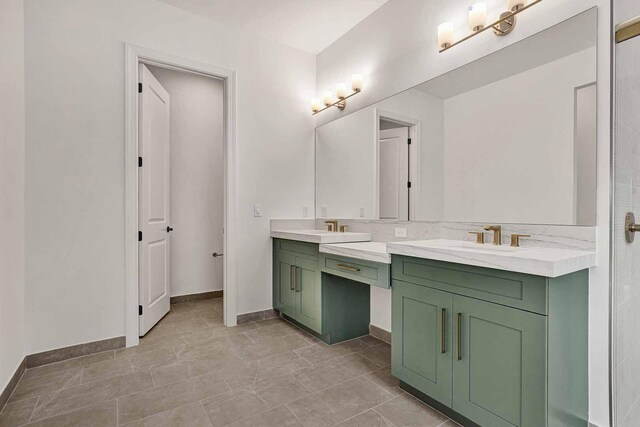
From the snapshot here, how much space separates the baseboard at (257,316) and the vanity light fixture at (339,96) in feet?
6.63

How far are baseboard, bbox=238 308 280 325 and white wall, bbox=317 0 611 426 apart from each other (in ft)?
6.37

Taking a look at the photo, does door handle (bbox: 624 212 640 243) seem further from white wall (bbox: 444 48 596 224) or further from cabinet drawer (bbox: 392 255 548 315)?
cabinet drawer (bbox: 392 255 548 315)

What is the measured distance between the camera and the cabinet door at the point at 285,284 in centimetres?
295

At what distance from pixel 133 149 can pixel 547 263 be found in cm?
268

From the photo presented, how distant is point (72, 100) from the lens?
2338 mm

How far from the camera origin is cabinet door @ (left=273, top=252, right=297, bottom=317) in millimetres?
2947

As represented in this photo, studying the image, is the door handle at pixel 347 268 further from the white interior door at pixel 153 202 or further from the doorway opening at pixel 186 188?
the doorway opening at pixel 186 188

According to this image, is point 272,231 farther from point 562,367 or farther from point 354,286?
point 562,367

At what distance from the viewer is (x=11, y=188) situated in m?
1.96

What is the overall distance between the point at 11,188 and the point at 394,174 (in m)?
2.44

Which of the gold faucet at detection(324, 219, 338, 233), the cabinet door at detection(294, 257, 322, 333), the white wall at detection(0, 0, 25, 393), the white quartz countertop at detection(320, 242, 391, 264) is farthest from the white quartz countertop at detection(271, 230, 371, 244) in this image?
the white wall at detection(0, 0, 25, 393)

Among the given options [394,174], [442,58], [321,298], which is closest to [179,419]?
[321,298]

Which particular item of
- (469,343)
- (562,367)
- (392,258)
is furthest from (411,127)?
(562,367)

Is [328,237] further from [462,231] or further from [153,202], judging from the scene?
[153,202]
